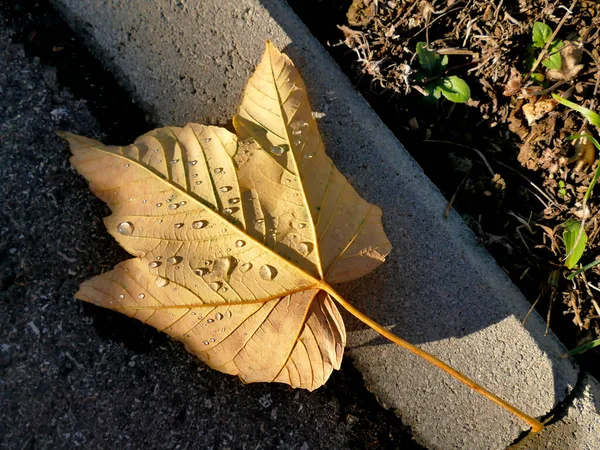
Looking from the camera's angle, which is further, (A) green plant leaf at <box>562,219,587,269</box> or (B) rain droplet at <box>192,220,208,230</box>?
(A) green plant leaf at <box>562,219,587,269</box>

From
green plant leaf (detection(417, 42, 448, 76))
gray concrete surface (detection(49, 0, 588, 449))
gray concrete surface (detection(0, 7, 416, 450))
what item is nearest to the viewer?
gray concrete surface (detection(0, 7, 416, 450))

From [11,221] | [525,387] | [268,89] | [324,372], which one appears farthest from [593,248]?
[11,221]

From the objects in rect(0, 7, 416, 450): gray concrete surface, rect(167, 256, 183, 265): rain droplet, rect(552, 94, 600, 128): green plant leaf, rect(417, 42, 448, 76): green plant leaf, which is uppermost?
rect(552, 94, 600, 128): green plant leaf

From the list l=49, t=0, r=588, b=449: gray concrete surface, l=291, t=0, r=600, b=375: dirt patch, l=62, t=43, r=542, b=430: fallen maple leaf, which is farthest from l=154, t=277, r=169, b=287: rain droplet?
l=291, t=0, r=600, b=375: dirt patch

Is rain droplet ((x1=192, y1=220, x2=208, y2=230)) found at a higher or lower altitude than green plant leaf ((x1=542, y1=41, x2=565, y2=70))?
lower

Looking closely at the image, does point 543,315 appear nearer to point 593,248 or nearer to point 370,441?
point 593,248

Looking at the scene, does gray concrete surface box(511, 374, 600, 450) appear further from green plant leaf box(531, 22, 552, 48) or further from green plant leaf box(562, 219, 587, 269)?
green plant leaf box(531, 22, 552, 48)

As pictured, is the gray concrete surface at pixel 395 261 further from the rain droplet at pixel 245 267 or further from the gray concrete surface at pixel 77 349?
the rain droplet at pixel 245 267

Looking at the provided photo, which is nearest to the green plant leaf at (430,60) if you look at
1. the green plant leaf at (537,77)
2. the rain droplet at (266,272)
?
the green plant leaf at (537,77)
